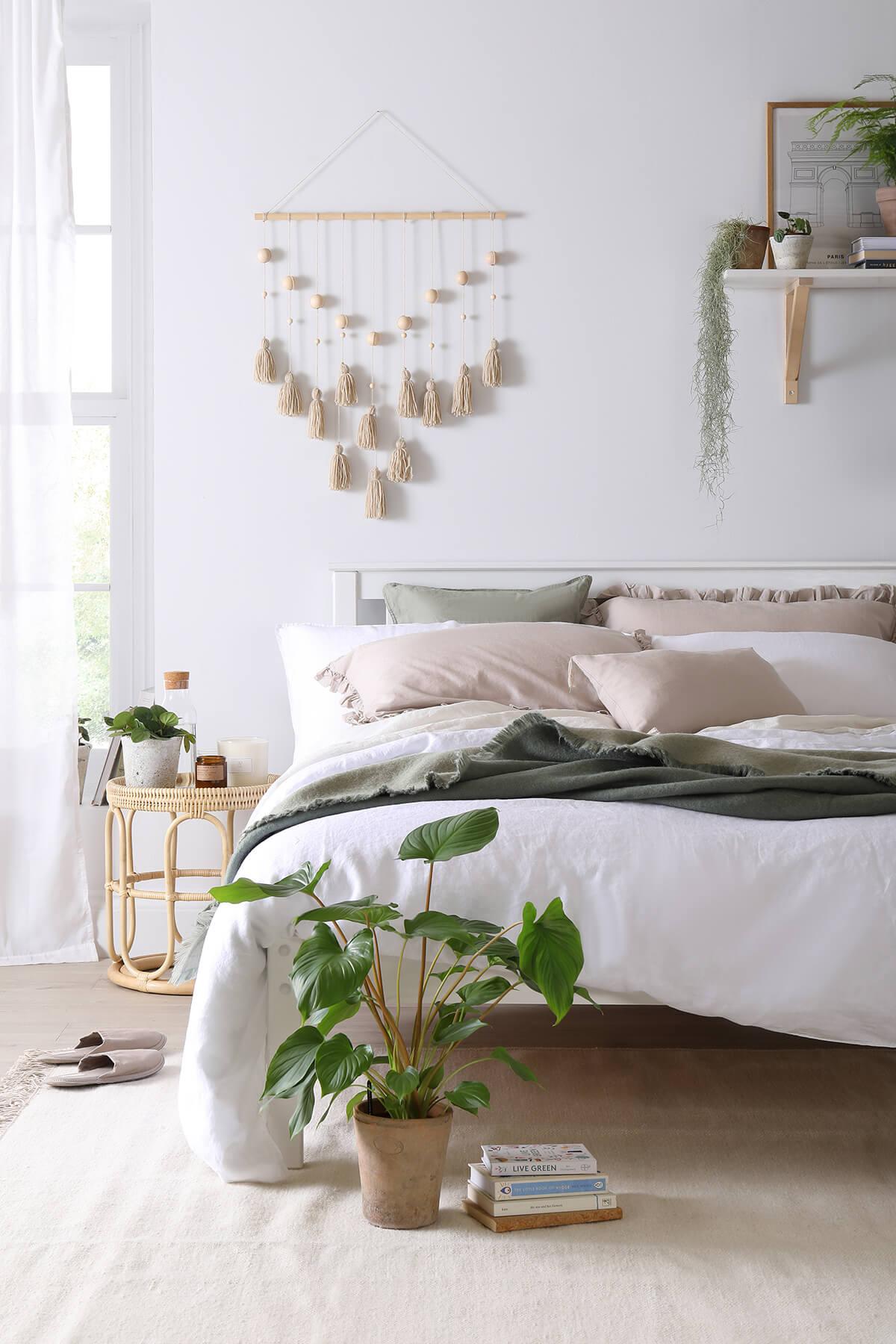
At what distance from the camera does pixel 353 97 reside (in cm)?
361

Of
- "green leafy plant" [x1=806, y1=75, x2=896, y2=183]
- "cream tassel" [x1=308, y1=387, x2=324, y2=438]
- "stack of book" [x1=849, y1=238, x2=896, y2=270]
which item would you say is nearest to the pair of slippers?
"cream tassel" [x1=308, y1=387, x2=324, y2=438]

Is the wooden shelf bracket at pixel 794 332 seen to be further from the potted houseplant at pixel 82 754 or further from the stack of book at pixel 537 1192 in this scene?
the stack of book at pixel 537 1192

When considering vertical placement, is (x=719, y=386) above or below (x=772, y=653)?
above

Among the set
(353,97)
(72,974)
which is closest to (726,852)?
(72,974)

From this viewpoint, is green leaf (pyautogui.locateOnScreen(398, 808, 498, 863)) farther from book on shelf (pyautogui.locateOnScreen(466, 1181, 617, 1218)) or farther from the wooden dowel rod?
the wooden dowel rod

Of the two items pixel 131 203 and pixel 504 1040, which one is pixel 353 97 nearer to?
pixel 131 203

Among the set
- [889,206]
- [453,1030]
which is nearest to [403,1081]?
[453,1030]

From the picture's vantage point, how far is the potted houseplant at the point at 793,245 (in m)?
3.45

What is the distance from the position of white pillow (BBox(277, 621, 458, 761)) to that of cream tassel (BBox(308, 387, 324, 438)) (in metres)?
0.57

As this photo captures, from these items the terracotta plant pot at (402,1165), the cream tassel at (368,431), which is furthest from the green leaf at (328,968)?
the cream tassel at (368,431)

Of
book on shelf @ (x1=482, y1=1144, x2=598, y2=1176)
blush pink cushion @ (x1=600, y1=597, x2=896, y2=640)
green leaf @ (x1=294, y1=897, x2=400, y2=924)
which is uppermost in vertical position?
blush pink cushion @ (x1=600, y1=597, x2=896, y2=640)

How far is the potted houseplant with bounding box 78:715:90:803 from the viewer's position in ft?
11.6

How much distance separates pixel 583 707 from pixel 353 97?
1.97 metres

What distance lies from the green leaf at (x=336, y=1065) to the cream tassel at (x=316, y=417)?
2330mm
